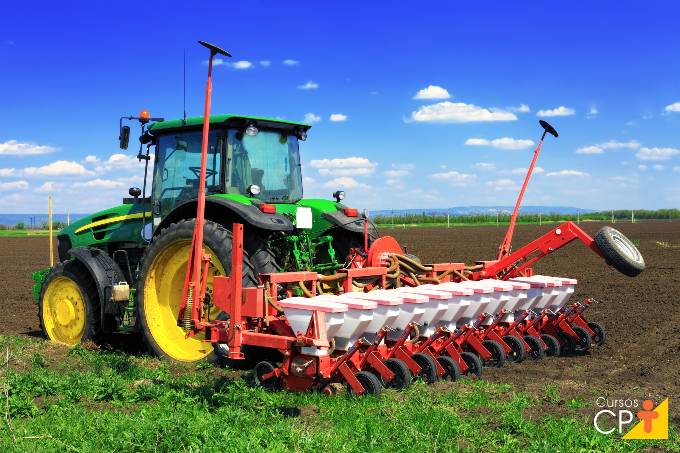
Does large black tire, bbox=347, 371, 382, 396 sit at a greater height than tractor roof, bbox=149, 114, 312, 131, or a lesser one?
lesser

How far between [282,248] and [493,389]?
8.68 ft

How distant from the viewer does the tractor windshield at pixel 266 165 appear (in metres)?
7.79

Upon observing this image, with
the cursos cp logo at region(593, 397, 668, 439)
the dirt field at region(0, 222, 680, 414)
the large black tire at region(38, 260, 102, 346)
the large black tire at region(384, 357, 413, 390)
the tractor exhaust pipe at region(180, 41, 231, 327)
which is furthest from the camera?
the large black tire at region(38, 260, 102, 346)

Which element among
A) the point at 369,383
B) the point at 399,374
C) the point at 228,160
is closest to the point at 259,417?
the point at 369,383

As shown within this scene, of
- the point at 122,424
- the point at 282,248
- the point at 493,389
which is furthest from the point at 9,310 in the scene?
the point at 493,389

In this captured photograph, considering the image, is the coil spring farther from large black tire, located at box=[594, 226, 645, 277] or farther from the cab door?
large black tire, located at box=[594, 226, 645, 277]

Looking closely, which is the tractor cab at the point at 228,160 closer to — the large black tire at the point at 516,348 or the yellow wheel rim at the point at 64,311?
the yellow wheel rim at the point at 64,311

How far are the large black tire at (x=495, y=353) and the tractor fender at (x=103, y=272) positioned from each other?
4124 mm

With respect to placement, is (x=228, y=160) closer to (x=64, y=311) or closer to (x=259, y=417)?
(x=64, y=311)

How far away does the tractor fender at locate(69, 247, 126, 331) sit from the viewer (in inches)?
332

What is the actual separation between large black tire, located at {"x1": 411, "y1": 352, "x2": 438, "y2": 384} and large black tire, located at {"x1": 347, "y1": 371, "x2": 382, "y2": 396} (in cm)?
69

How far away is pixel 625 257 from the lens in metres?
7.07

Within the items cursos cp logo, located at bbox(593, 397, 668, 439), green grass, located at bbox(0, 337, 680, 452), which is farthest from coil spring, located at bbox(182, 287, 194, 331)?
cursos cp logo, located at bbox(593, 397, 668, 439)

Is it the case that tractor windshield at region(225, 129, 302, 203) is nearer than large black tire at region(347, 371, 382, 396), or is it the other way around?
large black tire at region(347, 371, 382, 396)
